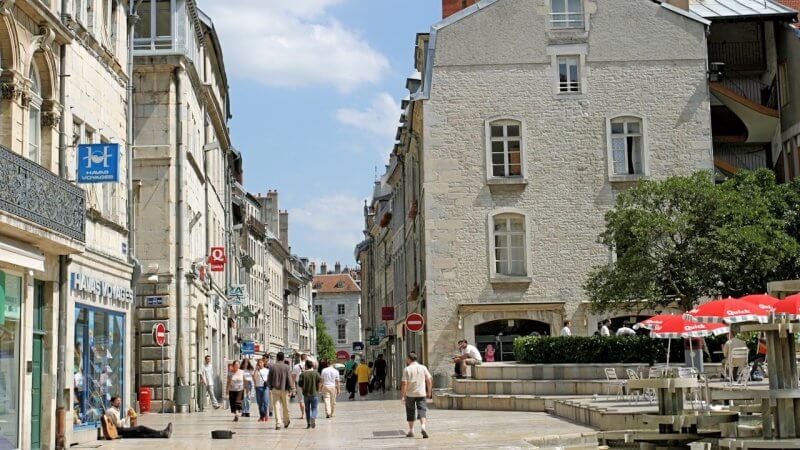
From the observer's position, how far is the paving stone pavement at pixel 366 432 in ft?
61.2

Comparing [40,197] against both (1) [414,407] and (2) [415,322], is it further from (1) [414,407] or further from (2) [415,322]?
(2) [415,322]

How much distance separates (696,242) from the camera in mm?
31156

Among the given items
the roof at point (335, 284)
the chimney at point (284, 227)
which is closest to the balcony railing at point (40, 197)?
the chimney at point (284, 227)

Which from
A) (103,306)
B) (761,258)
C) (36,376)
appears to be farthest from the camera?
(761,258)

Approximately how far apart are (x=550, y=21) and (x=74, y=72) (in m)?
20.6

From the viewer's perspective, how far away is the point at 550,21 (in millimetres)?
36750

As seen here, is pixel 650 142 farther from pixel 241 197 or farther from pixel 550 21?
pixel 241 197

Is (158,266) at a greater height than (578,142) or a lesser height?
lesser

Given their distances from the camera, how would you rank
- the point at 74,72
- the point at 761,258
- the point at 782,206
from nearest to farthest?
the point at 74,72 < the point at 761,258 < the point at 782,206

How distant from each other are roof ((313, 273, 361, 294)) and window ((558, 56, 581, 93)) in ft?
356

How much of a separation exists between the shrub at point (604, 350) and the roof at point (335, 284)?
379 feet

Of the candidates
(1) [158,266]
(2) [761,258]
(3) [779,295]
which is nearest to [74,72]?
(1) [158,266]

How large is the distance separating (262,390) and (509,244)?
36.4ft

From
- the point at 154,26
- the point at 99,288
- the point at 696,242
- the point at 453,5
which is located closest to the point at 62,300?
the point at 99,288
